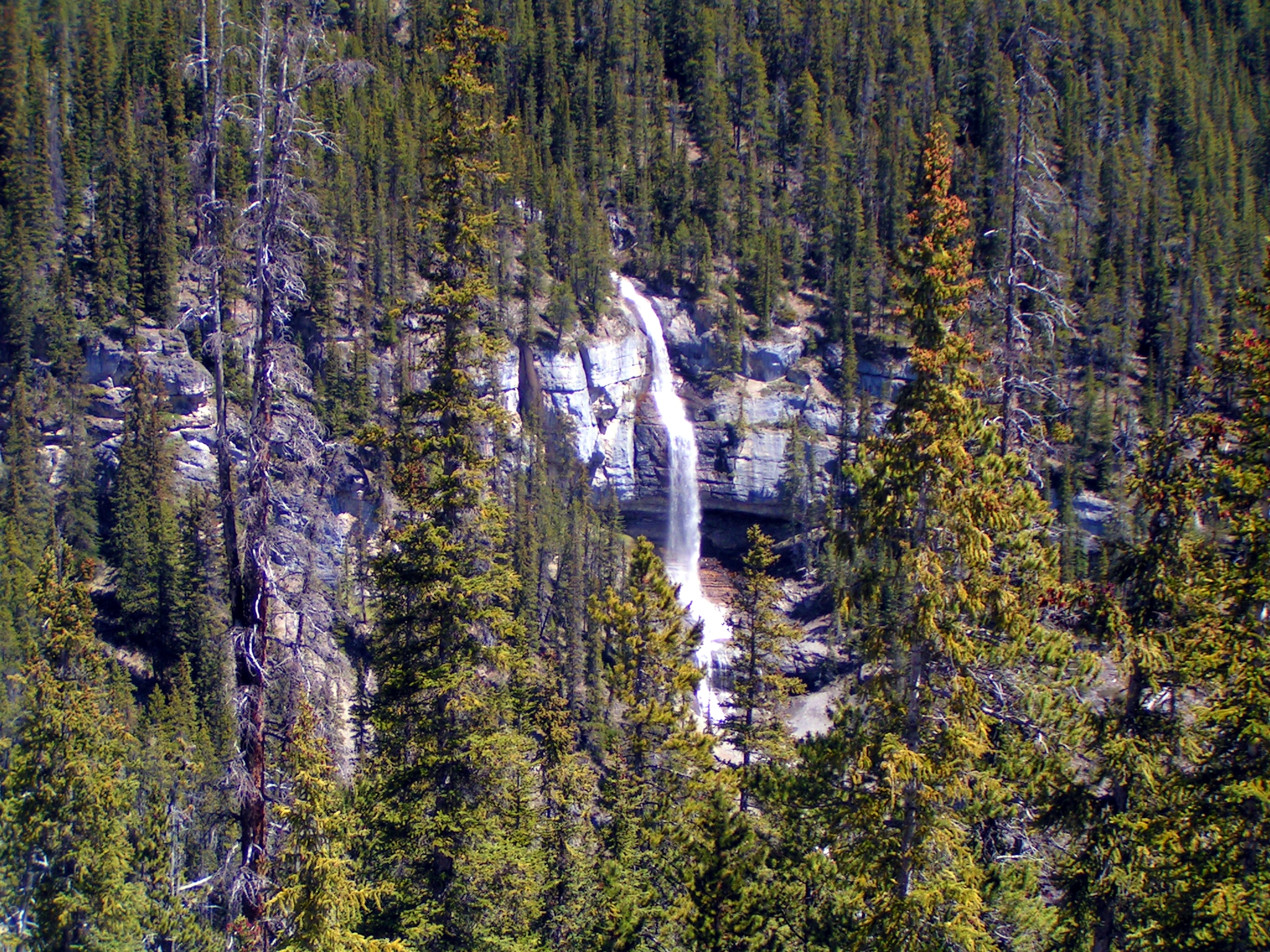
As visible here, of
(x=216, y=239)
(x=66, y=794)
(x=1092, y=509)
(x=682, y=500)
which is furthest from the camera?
(x=682, y=500)

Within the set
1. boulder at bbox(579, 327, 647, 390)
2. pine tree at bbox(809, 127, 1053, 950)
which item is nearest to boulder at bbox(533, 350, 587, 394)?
boulder at bbox(579, 327, 647, 390)

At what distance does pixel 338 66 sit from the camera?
33.5 feet

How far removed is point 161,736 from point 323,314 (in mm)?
40272

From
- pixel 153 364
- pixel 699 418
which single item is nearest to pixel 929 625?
pixel 153 364

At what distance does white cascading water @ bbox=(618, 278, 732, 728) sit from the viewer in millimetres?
73375

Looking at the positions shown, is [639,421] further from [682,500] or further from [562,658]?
[562,658]

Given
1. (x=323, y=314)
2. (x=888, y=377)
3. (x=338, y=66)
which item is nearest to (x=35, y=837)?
(x=338, y=66)

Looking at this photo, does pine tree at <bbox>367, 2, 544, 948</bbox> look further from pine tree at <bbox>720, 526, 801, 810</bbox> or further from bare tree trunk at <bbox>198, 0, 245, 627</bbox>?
pine tree at <bbox>720, 526, 801, 810</bbox>

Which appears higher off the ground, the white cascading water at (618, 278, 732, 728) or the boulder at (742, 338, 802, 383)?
the boulder at (742, 338, 802, 383)

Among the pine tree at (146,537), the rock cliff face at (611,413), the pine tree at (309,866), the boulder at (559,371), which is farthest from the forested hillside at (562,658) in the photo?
the boulder at (559,371)

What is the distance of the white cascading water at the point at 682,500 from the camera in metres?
73.4

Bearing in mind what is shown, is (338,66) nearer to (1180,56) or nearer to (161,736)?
(161,736)

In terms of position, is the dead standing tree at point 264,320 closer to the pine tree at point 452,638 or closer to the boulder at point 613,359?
the pine tree at point 452,638

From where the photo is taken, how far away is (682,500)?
79.9 metres
